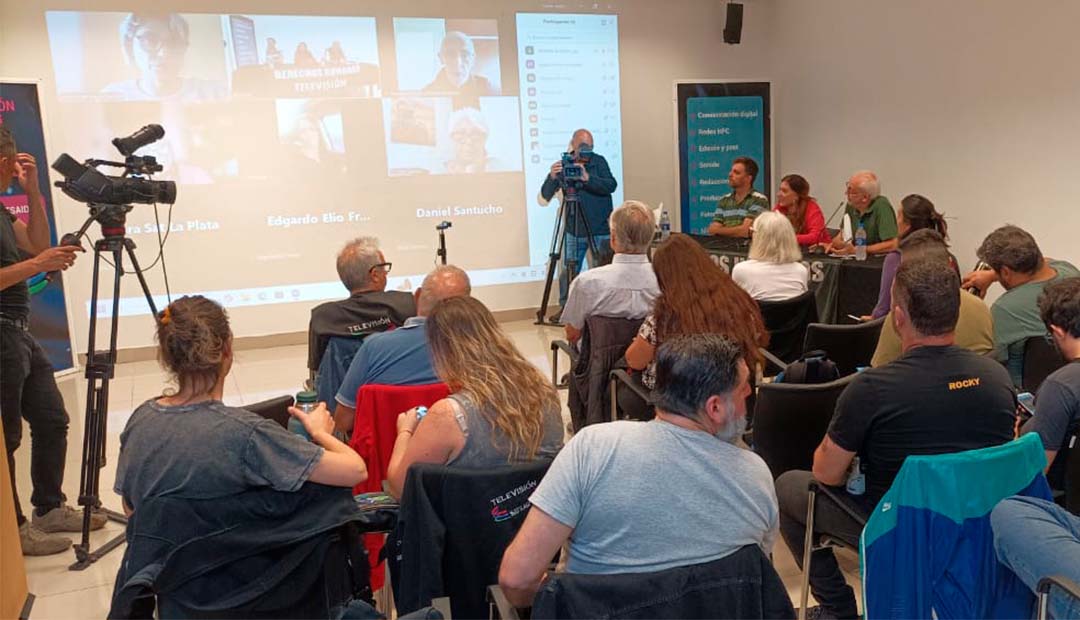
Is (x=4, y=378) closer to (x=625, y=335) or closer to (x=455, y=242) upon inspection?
(x=625, y=335)

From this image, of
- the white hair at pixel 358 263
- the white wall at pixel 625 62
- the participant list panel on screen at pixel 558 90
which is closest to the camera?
the white hair at pixel 358 263

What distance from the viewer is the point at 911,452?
6.86 feet

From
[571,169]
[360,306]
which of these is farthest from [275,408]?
[571,169]

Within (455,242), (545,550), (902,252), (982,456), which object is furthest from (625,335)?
(455,242)

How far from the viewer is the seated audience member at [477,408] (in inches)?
80.4

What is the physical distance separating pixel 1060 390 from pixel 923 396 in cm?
40

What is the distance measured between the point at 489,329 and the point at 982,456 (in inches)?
46.4

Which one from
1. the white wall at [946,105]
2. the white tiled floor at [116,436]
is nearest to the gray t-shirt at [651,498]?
the white tiled floor at [116,436]

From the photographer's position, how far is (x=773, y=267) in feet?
13.7

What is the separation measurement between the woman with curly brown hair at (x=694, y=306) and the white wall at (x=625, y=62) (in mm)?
3997

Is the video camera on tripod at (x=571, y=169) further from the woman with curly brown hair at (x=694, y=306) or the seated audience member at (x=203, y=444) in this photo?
the seated audience member at (x=203, y=444)

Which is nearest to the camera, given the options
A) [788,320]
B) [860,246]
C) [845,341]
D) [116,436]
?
[845,341]

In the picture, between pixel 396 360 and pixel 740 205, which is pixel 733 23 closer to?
pixel 740 205

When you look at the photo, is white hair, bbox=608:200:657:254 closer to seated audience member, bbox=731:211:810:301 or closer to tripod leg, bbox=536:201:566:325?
seated audience member, bbox=731:211:810:301
